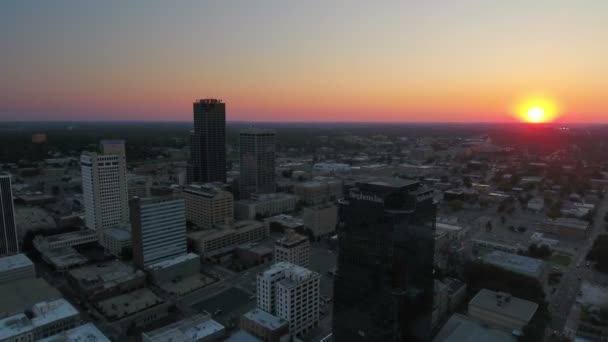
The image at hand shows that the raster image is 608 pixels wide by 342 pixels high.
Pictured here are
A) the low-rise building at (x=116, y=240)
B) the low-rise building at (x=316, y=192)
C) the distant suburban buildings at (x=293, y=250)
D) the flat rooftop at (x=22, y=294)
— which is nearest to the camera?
the flat rooftop at (x=22, y=294)

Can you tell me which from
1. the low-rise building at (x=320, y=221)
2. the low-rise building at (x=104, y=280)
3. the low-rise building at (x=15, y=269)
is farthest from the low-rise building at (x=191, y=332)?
the low-rise building at (x=320, y=221)

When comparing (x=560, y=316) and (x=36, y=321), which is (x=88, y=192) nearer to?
(x=36, y=321)

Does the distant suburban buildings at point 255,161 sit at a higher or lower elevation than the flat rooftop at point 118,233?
higher

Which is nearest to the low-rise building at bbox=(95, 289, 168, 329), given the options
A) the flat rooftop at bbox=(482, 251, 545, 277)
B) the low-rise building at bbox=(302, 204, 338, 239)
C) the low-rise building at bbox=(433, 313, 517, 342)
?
the low-rise building at bbox=(433, 313, 517, 342)

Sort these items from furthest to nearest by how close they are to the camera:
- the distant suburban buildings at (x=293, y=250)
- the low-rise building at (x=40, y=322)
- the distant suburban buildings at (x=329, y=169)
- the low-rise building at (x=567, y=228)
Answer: the distant suburban buildings at (x=329, y=169), the low-rise building at (x=567, y=228), the distant suburban buildings at (x=293, y=250), the low-rise building at (x=40, y=322)

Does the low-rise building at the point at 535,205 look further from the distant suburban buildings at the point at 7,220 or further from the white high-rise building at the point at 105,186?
the distant suburban buildings at the point at 7,220

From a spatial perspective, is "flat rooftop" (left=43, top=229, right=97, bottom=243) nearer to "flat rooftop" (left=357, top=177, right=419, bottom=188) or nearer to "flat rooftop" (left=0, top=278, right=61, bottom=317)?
"flat rooftop" (left=0, top=278, right=61, bottom=317)

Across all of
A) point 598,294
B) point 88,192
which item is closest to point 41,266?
point 88,192
